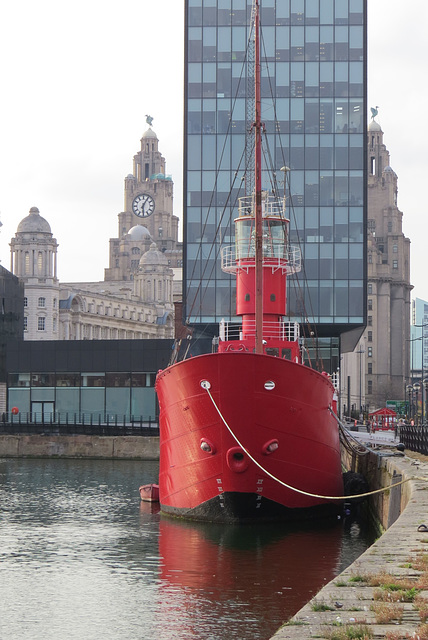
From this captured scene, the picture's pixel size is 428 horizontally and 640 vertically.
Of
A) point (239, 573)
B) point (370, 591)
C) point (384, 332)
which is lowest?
point (239, 573)

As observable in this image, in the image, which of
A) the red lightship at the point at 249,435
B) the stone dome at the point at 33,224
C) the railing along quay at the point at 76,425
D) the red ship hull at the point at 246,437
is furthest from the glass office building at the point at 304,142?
the stone dome at the point at 33,224

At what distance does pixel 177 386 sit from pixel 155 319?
167238 mm

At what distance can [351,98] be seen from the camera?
224 feet

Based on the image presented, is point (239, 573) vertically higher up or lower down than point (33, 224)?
lower down

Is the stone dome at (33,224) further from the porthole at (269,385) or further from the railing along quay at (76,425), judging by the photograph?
the porthole at (269,385)

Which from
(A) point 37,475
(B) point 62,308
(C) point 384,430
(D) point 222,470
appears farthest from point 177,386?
(B) point 62,308

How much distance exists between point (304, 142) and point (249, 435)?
43.3 m

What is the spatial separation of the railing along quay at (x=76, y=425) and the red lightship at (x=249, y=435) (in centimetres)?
3462

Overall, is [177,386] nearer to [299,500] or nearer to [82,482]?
[299,500]

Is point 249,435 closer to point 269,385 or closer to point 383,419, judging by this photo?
point 269,385

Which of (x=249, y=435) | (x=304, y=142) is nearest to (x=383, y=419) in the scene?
(x=304, y=142)

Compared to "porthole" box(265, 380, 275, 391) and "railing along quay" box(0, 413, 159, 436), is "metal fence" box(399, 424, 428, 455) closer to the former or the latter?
"porthole" box(265, 380, 275, 391)

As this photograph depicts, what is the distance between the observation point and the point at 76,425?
67812 millimetres

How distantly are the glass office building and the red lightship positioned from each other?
36.1 metres
